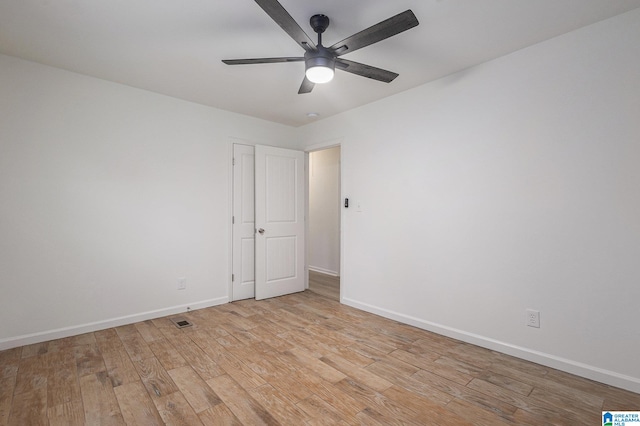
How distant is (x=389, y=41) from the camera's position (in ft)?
7.46

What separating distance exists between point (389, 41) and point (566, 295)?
93.2 inches

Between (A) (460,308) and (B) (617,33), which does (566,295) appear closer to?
(A) (460,308)

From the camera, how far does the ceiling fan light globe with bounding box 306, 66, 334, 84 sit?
6.44 feet

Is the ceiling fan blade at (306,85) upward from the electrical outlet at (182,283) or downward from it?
upward

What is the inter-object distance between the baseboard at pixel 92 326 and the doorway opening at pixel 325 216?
2.26 metres

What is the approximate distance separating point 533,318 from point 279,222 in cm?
307

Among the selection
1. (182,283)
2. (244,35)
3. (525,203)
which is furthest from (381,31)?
(182,283)

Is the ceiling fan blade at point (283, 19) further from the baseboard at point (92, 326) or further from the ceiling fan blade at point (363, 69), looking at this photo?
the baseboard at point (92, 326)

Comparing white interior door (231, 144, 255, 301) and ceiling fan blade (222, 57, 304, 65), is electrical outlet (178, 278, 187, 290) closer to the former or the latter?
white interior door (231, 144, 255, 301)

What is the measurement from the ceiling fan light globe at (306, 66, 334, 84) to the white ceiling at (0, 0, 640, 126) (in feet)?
1.18

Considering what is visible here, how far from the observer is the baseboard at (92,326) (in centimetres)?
260

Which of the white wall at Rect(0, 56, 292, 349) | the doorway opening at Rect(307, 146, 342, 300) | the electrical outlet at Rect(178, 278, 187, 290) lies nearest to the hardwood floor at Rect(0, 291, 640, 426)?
the white wall at Rect(0, 56, 292, 349)

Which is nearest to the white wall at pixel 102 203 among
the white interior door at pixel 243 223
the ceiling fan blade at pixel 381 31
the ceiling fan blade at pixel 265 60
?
the white interior door at pixel 243 223

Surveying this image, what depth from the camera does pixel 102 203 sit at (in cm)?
301
